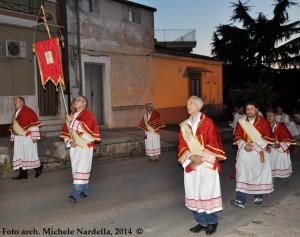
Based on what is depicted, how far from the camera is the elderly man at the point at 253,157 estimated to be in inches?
239

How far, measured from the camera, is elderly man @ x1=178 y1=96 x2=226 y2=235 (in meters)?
4.79

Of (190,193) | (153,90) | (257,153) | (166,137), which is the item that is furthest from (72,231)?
(153,90)

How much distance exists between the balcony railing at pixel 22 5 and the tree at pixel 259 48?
22.9 m

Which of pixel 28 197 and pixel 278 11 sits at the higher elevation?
pixel 278 11

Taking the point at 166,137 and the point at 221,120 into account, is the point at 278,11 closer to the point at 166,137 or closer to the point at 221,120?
the point at 221,120

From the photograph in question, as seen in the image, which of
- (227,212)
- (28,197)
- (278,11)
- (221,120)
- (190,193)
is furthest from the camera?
(278,11)

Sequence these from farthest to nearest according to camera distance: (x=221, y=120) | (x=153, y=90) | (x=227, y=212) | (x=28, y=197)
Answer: (x=221, y=120) → (x=153, y=90) → (x=28, y=197) → (x=227, y=212)

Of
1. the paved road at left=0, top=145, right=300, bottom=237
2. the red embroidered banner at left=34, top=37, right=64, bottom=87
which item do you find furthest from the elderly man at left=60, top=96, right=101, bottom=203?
the red embroidered banner at left=34, top=37, right=64, bottom=87

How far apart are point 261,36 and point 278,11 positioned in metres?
2.57

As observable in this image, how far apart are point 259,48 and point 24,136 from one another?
1146 inches

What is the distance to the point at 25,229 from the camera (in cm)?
509

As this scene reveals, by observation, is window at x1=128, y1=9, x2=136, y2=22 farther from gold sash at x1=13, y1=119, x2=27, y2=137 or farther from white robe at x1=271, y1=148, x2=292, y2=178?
white robe at x1=271, y1=148, x2=292, y2=178

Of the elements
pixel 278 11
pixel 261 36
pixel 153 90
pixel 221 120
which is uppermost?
pixel 278 11

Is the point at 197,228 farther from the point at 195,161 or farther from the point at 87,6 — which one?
the point at 87,6
